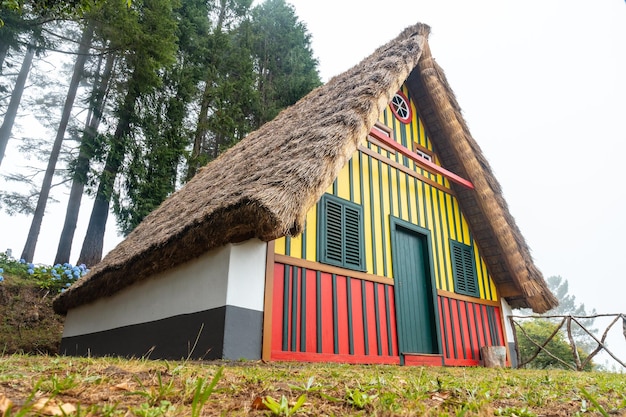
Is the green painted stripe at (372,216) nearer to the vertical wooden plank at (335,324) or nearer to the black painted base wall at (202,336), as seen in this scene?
the vertical wooden plank at (335,324)

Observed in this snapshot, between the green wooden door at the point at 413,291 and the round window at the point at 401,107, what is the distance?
2181mm

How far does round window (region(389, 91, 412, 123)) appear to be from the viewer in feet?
25.3

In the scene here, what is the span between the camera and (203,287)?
474cm

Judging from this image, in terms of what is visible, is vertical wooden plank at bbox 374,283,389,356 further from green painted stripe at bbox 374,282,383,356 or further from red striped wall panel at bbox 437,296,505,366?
red striped wall panel at bbox 437,296,505,366

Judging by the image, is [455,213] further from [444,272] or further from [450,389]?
[450,389]

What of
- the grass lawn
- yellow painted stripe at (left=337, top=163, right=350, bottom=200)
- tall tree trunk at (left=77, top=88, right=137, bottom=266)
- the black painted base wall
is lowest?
the grass lawn

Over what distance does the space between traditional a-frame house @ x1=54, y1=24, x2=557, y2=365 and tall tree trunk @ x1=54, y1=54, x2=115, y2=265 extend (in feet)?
14.8

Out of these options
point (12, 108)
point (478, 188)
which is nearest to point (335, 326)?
point (478, 188)

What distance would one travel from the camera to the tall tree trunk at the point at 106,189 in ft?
37.8

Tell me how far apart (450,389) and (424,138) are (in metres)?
6.66

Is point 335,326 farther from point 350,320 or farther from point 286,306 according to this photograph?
point 286,306

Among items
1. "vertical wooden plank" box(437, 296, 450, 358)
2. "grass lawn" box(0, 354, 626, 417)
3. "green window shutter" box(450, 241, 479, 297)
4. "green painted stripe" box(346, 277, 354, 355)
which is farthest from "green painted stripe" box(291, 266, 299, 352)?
"green window shutter" box(450, 241, 479, 297)

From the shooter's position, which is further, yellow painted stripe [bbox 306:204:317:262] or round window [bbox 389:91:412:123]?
round window [bbox 389:91:412:123]

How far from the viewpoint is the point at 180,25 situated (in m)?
13.6
